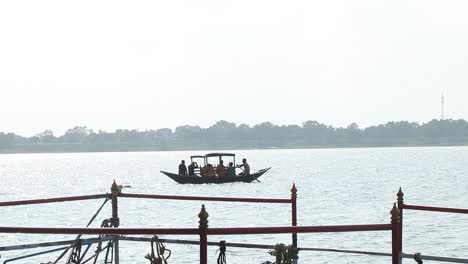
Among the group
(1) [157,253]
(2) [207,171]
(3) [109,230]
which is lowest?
(2) [207,171]

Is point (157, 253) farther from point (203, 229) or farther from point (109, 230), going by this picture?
point (203, 229)

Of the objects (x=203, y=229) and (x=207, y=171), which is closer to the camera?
(x=203, y=229)

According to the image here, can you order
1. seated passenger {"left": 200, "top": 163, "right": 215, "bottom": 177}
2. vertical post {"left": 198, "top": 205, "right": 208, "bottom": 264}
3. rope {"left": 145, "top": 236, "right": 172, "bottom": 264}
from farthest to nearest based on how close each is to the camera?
seated passenger {"left": 200, "top": 163, "right": 215, "bottom": 177}
rope {"left": 145, "top": 236, "right": 172, "bottom": 264}
vertical post {"left": 198, "top": 205, "right": 208, "bottom": 264}

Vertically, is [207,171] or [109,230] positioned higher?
[109,230]

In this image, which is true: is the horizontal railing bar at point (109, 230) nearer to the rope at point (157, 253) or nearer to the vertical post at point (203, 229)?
the vertical post at point (203, 229)

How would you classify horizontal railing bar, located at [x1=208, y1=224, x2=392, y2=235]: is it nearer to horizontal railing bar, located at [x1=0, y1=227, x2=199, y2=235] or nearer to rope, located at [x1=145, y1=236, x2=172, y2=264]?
horizontal railing bar, located at [x1=0, y1=227, x2=199, y2=235]

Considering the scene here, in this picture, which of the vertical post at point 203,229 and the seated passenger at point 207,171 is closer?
the vertical post at point 203,229

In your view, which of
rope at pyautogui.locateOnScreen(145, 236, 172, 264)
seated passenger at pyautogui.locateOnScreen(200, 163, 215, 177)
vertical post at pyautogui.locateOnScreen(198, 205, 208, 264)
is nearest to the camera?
vertical post at pyautogui.locateOnScreen(198, 205, 208, 264)

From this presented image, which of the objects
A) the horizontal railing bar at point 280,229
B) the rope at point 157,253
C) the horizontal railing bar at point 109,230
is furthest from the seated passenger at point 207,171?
the horizontal railing bar at point 280,229

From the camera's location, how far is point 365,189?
3723 inches

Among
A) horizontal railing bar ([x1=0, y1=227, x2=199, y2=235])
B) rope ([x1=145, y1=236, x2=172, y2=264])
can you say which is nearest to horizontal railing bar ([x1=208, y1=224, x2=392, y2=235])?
horizontal railing bar ([x1=0, y1=227, x2=199, y2=235])

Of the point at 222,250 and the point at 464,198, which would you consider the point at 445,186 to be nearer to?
the point at 464,198

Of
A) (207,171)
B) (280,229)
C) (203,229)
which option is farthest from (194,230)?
(207,171)

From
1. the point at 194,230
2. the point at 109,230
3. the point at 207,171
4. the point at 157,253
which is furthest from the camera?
the point at 207,171
